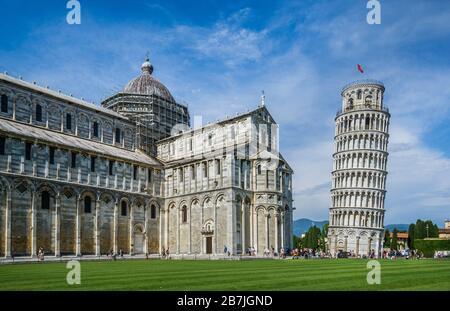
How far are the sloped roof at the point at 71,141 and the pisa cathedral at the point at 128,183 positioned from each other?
19 centimetres

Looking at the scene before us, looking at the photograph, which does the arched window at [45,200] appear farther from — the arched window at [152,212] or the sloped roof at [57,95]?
the arched window at [152,212]

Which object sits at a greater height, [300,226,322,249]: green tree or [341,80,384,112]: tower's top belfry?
[341,80,384,112]: tower's top belfry

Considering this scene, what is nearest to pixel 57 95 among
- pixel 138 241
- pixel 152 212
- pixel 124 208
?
pixel 124 208

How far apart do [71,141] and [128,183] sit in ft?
26.4

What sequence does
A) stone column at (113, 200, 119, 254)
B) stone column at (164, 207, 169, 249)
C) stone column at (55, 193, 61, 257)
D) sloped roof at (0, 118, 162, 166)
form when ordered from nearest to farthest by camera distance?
1. sloped roof at (0, 118, 162, 166)
2. stone column at (55, 193, 61, 257)
3. stone column at (113, 200, 119, 254)
4. stone column at (164, 207, 169, 249)

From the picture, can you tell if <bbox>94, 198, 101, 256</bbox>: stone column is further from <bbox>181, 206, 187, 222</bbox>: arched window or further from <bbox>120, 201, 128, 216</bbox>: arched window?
<bbox>181, 206, 187, 222</bbox>: arched window

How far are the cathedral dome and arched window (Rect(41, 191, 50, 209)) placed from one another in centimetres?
2617

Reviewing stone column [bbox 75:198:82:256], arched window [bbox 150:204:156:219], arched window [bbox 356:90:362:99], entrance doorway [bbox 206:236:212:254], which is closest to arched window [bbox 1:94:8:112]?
stone column [bbox 75:198:82:256]

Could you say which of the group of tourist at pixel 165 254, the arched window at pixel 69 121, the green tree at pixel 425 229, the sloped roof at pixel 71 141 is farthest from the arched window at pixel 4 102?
the green tree at pixel 425 229

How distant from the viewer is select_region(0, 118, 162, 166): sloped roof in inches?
1773

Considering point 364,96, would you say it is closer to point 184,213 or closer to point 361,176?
point 361,176

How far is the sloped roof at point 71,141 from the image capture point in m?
45.0

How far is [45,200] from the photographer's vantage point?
45.6 metres
